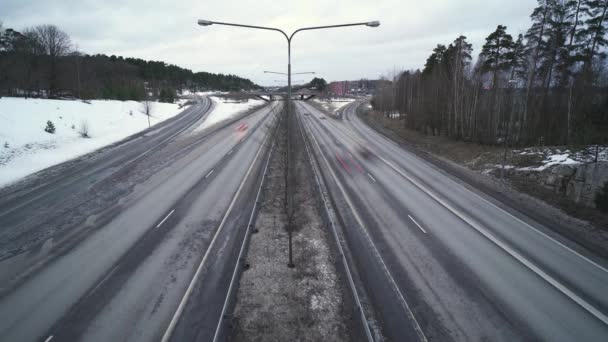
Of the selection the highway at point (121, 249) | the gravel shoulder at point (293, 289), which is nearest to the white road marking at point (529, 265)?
the gravel shoulder at point (293, 289)

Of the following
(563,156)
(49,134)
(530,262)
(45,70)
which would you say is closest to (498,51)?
(563,156)

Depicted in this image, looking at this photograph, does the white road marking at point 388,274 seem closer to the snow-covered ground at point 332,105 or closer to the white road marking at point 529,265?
the white road marking at point 529,265

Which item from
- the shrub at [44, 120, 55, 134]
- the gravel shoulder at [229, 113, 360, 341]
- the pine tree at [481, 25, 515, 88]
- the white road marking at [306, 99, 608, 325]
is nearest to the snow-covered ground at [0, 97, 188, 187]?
the shrub at [44, 120, 55, 134]

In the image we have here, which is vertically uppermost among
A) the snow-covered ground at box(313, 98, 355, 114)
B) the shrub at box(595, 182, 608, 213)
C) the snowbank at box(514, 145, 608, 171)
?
the snow-covered ground at box(313, 98, 355, 114)

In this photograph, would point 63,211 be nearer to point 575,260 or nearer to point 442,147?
point 575,260

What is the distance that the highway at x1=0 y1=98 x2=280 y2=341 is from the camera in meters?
7.89

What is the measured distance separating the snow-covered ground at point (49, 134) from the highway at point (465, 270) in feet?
80.5

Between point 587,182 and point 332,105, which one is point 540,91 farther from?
point 332,105

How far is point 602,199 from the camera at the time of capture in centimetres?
→ 1442

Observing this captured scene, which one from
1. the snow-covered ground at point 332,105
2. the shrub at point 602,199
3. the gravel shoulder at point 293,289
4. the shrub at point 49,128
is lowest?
the gravel shoulder at point 293,289

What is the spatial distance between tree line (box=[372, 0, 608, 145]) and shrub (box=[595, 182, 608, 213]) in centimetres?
638

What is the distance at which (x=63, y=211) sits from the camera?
1488 cm

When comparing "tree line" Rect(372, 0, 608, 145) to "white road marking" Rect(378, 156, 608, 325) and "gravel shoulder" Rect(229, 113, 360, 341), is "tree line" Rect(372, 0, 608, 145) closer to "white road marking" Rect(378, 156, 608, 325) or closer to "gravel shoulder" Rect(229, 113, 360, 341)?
"white road marking" Rect(378, 156, 608, 325)

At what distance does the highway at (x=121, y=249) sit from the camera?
7891mm
